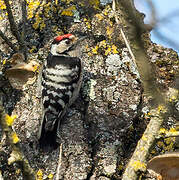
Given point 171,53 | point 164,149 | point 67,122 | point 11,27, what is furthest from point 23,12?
point 164,149

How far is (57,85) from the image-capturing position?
3.19 meters

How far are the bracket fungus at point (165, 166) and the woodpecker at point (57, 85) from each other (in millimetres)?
721

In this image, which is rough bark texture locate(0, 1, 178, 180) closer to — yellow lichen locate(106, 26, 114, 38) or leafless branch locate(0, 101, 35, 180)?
yellow lichen locate(106, 26, 114, 38)

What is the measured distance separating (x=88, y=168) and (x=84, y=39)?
3.84 ft

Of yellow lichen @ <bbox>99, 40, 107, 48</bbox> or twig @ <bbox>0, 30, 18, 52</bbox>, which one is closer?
twig @ <bbox>0, 30, 18, 52</bbox>

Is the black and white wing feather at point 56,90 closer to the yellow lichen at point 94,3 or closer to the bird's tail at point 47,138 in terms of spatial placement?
the bird's tail at point 47,138

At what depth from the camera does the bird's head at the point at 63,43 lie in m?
3.21

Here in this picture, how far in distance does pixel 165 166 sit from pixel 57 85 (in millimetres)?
1156

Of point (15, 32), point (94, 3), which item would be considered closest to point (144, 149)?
point (15, 32)

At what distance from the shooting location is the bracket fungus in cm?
243

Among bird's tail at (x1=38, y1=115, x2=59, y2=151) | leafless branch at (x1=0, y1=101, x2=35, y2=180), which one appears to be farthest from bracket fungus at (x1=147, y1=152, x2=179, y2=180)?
leafless branch at (x1=0, y1=101, x2=35, y2=180)

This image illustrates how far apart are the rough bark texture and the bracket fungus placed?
9.0 inches

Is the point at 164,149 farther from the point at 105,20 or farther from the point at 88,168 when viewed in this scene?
the point at 105,20

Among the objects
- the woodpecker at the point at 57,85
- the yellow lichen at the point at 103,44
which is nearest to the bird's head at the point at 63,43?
the woodpecker at the point at 57,85
